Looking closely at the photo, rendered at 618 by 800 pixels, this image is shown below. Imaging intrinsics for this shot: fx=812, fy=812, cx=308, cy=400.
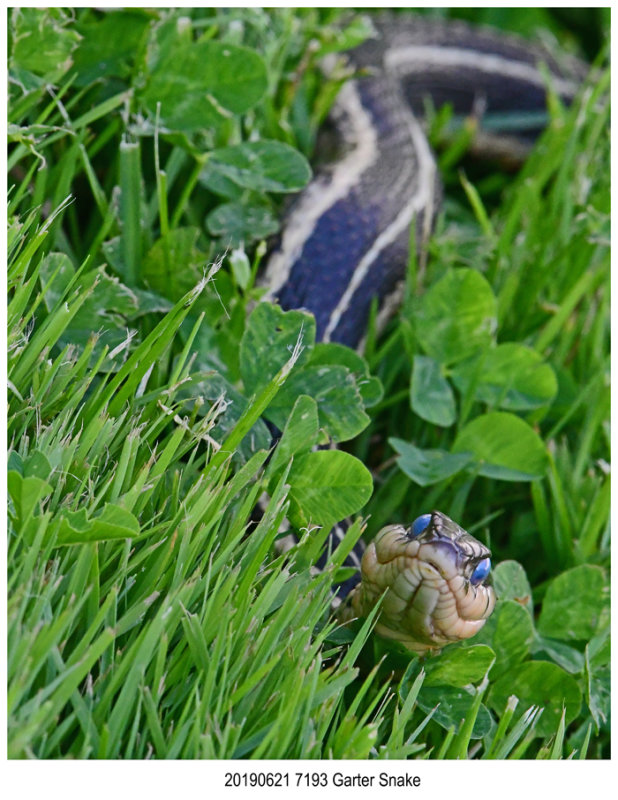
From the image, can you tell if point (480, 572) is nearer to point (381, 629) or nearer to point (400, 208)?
point (381, 629)

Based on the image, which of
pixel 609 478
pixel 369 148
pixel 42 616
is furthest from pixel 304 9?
pixel 42 616

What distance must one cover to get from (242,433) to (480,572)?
38 centimetres

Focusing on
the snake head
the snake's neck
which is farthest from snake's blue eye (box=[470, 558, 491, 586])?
the snake's neck

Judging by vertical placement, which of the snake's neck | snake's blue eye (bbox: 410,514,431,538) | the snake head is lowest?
the snake's neck

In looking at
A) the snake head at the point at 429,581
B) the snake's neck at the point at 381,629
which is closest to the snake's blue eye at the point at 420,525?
the snake head at the point at 429,581

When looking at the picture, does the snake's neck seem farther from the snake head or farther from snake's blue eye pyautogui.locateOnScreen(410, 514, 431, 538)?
snake's blue eye pyautogui.locateOnScreen(410, 514, 431, 538)

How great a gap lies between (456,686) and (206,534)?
44 cm

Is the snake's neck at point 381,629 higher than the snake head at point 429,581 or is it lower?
lower

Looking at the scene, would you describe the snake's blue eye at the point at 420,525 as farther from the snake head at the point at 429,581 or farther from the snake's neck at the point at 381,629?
the snake's neck at the point at 381,629

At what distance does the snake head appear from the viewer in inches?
41.9

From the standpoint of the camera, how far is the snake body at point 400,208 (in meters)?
1.09

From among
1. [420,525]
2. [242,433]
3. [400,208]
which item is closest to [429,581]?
[420,525]

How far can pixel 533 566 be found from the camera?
65.3 inches
